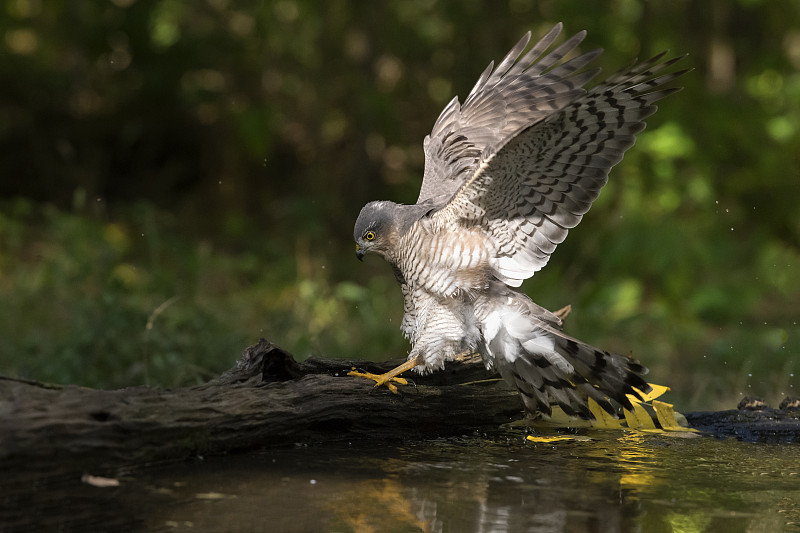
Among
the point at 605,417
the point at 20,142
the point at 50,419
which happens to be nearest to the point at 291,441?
the point at 50,419

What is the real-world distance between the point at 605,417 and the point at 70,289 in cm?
412

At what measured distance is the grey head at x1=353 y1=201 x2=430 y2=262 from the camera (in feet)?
13.9

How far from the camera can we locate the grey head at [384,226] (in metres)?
4.23

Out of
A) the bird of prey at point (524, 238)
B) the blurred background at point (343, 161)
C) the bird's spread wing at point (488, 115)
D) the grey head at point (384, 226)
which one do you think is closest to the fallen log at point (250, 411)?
the bird of prey at point (524, 238)

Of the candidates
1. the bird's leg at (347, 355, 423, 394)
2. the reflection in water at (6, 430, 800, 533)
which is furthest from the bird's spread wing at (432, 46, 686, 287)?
the reflection in water at (6, 430, 800, 533)

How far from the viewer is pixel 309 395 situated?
3.43m

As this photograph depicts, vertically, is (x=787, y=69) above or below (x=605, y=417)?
above

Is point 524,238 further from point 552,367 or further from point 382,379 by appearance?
point 382,379

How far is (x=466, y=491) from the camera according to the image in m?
2.87

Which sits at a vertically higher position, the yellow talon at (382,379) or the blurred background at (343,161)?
the blurred background at (343,161)

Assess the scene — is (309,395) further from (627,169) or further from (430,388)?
(627,169)

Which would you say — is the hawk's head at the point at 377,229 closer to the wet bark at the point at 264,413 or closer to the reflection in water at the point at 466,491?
the wet bark at the point at 264,413

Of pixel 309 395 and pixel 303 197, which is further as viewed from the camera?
pixel 303 197

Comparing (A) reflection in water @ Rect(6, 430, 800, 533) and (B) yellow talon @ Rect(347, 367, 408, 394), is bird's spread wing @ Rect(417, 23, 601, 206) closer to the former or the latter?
(B) yellow talon @ Rect(347, 367, 408, 394)
